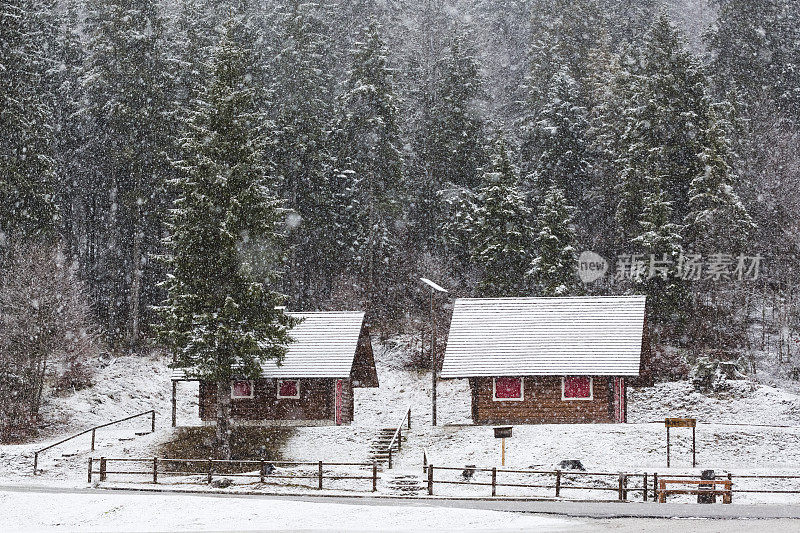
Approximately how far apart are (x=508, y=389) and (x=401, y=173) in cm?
2169

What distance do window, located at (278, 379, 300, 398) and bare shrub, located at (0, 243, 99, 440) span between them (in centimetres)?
1110

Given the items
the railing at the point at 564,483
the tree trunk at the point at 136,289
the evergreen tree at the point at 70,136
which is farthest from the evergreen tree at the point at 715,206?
the evergreen tree at the point at 70,136

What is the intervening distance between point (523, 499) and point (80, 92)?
140 feet

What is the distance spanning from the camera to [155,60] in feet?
185

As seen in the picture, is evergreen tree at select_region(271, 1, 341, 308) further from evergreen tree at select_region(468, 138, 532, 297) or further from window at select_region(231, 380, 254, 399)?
window at select_region(231, 380, 254, 399)

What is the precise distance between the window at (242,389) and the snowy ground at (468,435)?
11.4ft

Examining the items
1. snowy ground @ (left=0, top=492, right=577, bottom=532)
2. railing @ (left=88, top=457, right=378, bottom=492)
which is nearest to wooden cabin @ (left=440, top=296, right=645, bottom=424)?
railing @ (left=88, top=457, right=378, bottom=492)

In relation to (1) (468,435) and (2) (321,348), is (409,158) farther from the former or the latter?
(1) (468,435)

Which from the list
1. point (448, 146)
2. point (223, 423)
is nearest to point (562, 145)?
point (448, 146)

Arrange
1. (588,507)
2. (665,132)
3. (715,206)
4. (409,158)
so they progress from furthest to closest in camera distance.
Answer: (409,158) < (665,132) < (715,206) < (588,507)

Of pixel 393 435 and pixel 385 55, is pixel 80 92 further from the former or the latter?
pixel 393 435

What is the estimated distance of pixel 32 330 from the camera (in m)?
45.2

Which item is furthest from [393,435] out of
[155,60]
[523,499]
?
[155,60]

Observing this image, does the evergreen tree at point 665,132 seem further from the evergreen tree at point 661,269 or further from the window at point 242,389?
the window at point 242,389
